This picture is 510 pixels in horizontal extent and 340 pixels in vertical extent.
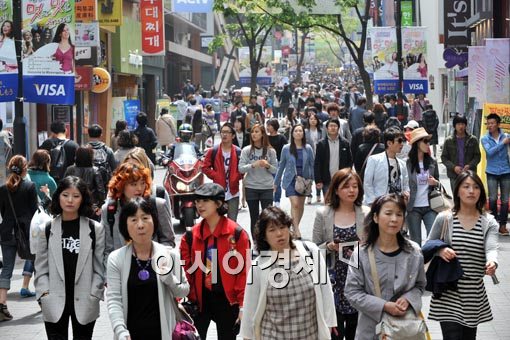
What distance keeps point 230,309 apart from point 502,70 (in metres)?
14.3

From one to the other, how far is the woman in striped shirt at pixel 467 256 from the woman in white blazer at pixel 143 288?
186 centimetres

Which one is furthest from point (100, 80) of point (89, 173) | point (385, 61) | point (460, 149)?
point (89, 173)

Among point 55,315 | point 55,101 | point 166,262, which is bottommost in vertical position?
point 55,315

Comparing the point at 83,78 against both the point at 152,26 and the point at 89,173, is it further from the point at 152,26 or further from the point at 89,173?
the point at 152,26

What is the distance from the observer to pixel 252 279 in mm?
6465

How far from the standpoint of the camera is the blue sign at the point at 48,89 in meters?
15.5

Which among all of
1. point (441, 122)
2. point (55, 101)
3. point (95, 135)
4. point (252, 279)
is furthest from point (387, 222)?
point (441, 122)

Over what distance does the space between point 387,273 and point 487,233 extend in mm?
1122

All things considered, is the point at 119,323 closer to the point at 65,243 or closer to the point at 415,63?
the point at 65,243

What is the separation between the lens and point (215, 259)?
7.27 m

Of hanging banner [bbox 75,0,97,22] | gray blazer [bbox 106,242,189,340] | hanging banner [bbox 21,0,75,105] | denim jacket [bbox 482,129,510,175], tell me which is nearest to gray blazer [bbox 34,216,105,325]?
gray blazer [bbox 106,242,189,340]

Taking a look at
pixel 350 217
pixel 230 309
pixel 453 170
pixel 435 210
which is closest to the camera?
pixel 230 309

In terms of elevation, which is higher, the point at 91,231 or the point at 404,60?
the point at 404,60

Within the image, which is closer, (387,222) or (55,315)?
(387,222)
